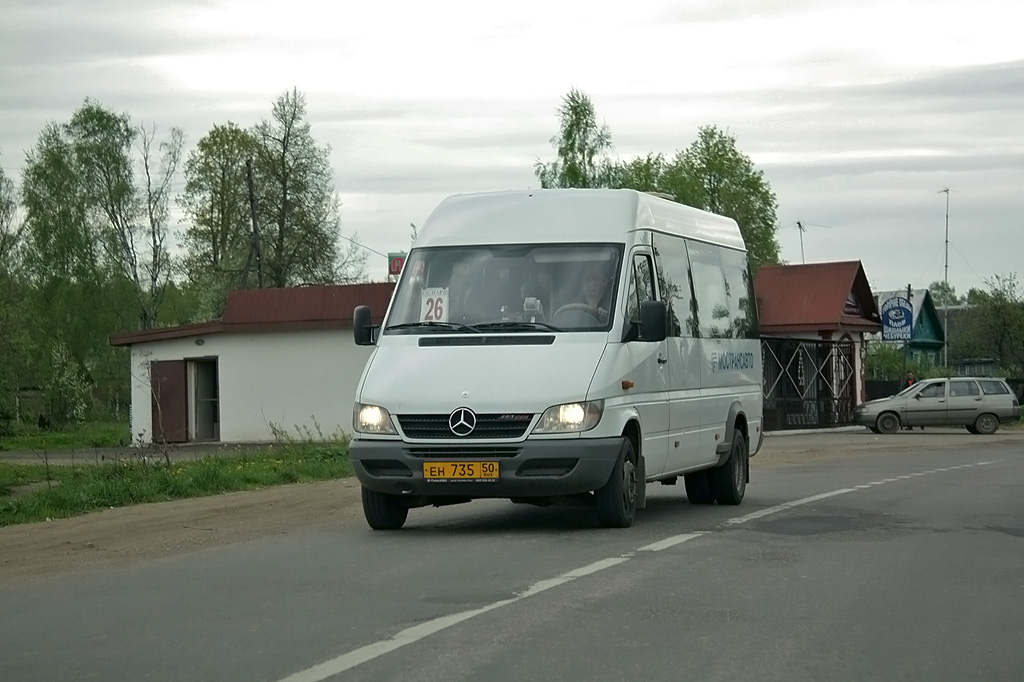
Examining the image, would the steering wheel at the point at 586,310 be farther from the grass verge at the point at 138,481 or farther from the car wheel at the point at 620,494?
the grass verge at the point at 138,481

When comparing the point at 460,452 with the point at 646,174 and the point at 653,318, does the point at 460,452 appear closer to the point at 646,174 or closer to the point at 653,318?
the point at 653,318

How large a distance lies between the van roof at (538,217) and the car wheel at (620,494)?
6.31 feet

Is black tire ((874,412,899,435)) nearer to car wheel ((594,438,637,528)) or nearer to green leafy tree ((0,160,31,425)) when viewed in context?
green leafy tree ((0,160,31,425))

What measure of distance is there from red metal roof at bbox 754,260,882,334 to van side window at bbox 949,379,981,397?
9.17 m

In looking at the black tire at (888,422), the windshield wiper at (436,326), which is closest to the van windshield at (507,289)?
the windshield wiper at (436,326)

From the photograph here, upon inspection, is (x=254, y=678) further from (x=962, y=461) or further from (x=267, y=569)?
(x=962, y=461)

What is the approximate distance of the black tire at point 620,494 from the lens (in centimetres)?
1211

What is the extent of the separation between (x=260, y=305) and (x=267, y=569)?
3049 centimetres

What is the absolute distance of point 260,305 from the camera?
132 ft

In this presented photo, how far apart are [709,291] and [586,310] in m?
3.06

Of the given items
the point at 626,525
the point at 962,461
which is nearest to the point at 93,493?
the point at 626,525

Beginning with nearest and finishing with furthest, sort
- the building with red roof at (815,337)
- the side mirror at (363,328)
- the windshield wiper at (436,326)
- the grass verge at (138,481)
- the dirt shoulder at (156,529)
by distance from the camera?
the dirt shoulder at (156,529), the windshield wiper at (436,326), the side mirror at (363,328), the grass verge at (138,481), the building with red roof at (815,337)

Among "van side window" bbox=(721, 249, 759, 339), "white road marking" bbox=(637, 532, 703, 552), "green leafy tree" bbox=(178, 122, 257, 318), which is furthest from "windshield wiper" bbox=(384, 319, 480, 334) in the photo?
"green leafy tree" bbox=(178, 122, 257, 318)

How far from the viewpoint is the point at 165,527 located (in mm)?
13578
